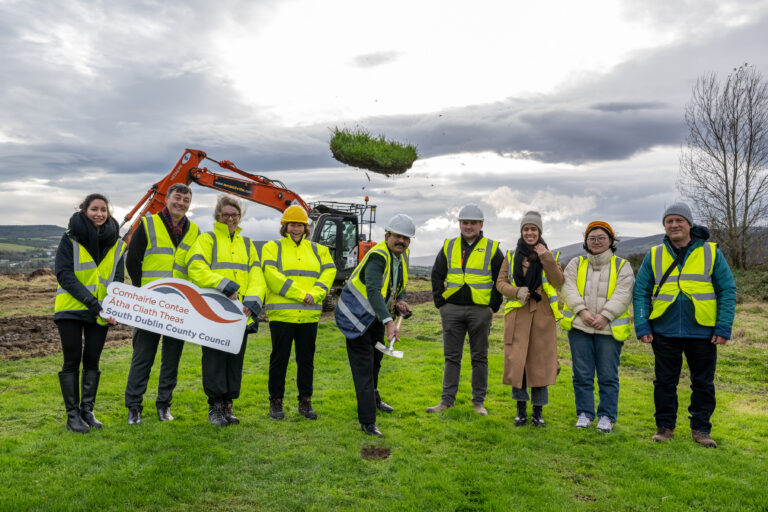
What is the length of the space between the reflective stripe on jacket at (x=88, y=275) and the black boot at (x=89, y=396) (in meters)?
0.54

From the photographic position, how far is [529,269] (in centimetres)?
538

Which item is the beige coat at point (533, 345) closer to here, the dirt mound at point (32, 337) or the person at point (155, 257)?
the person at point (155, 257)

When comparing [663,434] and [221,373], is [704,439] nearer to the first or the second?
[663,434]

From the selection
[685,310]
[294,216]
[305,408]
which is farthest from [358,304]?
[685,310]

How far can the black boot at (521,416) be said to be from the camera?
5.64m

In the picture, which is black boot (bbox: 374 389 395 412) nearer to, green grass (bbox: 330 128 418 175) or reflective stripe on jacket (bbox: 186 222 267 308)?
reflective stripe on jacket (bbox: 186 222 267 308)

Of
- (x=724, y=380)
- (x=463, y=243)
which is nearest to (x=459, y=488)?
(x=463, y=243)

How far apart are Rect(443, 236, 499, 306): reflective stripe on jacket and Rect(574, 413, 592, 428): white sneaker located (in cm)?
156

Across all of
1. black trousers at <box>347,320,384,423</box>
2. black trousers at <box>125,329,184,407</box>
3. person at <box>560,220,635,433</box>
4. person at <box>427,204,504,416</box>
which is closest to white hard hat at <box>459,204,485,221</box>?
person at <box>427,204,504,416</box>

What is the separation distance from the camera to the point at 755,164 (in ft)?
78.8

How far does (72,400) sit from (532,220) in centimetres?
491

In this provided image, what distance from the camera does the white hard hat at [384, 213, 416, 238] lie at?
4.99 meters

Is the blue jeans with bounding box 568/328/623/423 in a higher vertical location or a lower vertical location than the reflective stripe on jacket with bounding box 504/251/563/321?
lower

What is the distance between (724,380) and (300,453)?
7.57 metres
